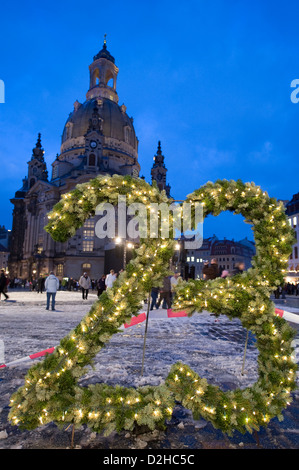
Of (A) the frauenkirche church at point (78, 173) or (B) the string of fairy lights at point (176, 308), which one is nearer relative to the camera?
(B) the string of fairy lights at point (176, 308)

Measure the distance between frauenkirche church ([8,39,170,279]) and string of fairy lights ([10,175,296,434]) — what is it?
4928 cm

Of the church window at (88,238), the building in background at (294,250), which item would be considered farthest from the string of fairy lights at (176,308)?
the building in background at (294,250)

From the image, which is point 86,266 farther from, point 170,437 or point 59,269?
point 170,437

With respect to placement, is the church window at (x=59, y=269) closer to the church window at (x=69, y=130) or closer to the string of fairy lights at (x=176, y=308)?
the church window at (x=69, y=130)

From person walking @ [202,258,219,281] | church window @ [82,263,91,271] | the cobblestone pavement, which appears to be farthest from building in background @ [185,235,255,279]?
the cobblestone pavement

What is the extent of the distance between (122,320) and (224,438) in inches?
65.5

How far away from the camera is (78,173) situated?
61969mm

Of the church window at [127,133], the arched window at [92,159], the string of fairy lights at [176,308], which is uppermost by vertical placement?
the church window at [127,133]

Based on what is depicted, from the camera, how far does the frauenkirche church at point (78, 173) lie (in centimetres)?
5769

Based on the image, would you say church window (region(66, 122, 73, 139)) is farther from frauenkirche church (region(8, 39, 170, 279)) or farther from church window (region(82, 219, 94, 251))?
church window (region(82, 219, 94, 251))

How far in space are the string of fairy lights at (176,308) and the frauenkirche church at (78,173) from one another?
49.3m

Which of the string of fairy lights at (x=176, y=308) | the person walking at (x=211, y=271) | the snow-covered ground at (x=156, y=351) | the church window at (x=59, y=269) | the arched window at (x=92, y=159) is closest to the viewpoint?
the string of fairy lights at (x=176, y=308)

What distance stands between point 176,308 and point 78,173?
61279mm

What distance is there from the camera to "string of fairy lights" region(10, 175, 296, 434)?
329 centimetres
